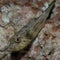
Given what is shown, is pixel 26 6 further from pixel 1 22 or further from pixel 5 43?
pixel 5 43

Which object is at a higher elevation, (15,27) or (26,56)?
(15,27)

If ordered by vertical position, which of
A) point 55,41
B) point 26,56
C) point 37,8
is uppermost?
point 37,8

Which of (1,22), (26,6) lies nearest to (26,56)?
(1,22)

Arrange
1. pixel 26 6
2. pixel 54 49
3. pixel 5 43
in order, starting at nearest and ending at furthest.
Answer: pixel 54 49, pixel 5 43, pixel 26 6

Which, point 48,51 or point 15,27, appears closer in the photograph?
point 48,51

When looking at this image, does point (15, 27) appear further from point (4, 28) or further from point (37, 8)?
point (37, 8)

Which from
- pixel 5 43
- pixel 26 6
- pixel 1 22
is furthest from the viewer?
pixel 26 6

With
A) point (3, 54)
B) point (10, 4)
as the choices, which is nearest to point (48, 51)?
point (3, 54)
